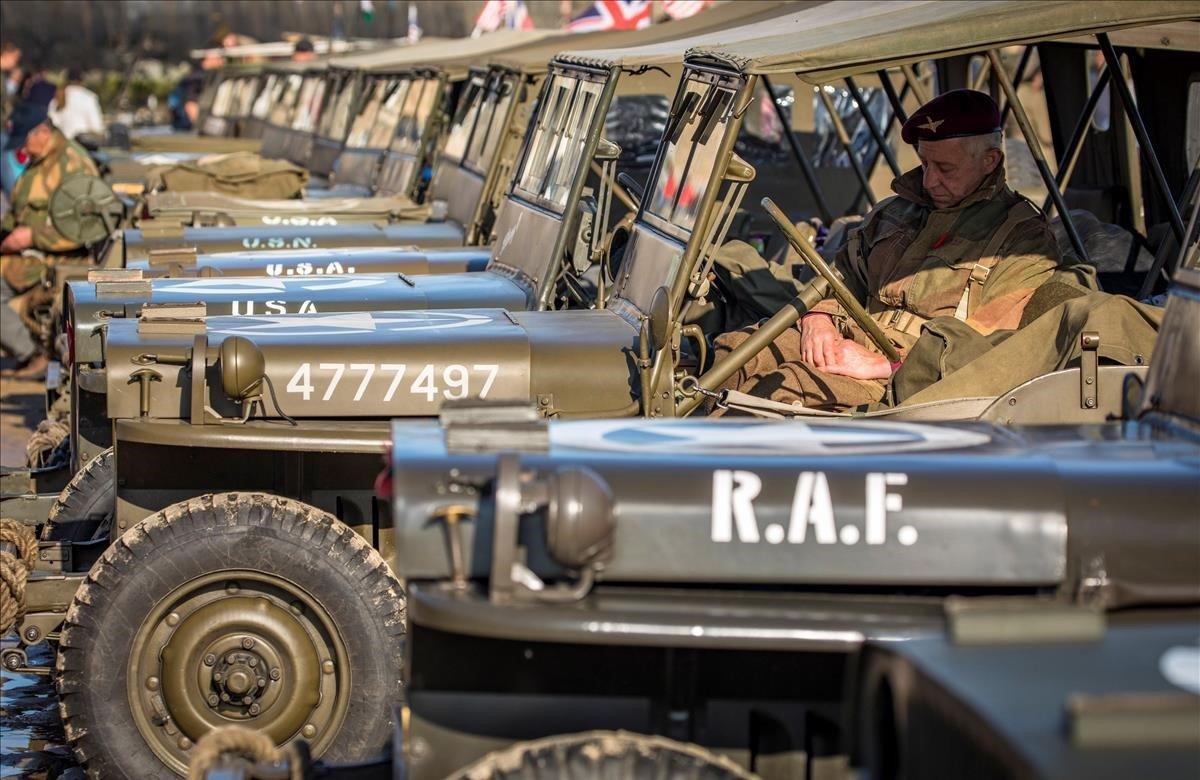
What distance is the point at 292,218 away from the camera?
28.3ft

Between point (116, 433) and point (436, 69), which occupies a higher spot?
point (436, 69)

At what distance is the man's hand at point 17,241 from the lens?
11170mm

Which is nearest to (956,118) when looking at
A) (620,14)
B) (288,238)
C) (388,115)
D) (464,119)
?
(288,238)

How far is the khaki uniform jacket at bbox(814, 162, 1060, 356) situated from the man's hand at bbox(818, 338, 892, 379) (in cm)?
14

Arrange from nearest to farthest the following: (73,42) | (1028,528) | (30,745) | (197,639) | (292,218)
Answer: (1028,528)
(197,639)
(30,745)
(292,218)
(73,42)

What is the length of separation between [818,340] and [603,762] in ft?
7.88

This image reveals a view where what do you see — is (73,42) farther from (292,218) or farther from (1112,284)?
(1112,284)

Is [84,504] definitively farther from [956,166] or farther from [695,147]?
[956,166]

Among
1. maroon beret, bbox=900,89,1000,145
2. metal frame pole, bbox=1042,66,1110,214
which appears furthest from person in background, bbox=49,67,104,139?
maroon beret, bbox=900,89,1000,145

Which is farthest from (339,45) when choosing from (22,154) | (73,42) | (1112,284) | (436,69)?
(1112,284)

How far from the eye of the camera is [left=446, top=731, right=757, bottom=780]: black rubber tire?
7.70ft

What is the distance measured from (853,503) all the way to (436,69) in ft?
24.2

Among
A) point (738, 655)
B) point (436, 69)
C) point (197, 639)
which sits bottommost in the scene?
point (197, 639)

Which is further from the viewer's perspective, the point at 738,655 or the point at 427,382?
the point at 427,382
